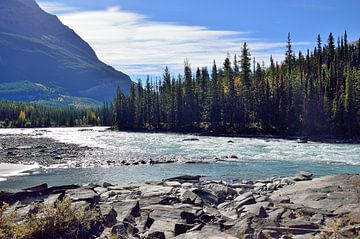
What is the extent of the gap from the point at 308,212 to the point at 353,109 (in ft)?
289

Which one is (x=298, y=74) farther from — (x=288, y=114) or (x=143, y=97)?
(x=143, y=97)

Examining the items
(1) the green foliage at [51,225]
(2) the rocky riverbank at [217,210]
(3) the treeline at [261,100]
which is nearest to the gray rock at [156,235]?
(2) the rocky riverbank at [217,210]

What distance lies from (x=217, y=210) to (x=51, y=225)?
30.9 ft

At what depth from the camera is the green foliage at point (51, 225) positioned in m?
13.1

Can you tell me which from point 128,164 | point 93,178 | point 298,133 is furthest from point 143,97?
point 93,178

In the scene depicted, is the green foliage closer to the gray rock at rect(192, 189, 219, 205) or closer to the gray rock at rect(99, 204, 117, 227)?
the gray rock at rect(99, 204, 117, 227)

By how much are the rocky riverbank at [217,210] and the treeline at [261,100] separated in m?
78.8

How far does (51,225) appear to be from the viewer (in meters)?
13.8

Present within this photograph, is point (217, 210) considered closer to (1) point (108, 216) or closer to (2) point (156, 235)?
(2) point (156, 235)

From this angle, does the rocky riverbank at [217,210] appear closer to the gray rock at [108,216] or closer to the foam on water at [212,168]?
the gray rock at [108,216]

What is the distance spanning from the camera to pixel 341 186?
22.9 meters

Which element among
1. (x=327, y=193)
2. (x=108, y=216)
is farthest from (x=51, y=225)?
(x=327, y=193)

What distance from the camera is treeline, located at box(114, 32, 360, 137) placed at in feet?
336

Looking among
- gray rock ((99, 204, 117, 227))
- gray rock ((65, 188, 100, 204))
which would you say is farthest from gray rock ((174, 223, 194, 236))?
gray rock ((65, 188, 100, 204))
